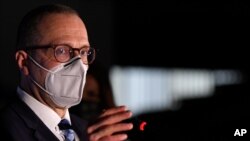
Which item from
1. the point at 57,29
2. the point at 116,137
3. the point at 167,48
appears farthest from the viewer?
the point at 167,48

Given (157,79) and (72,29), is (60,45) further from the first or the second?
(157,79)

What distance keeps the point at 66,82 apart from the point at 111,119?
261 mm

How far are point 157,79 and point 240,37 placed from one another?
133 cm

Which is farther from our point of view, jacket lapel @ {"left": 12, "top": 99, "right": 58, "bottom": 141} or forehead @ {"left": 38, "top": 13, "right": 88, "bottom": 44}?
forehead @ {"left": 38, "top": 13, "right": 88, "bottom": 44}

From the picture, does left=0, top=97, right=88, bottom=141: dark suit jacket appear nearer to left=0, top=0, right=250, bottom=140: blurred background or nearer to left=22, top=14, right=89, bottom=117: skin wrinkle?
left=22, top=14, right=89, bottom=117: skin wrinkle

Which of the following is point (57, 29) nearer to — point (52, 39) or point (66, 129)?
point (52, 39)

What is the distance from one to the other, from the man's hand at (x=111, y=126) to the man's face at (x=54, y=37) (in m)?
0.23

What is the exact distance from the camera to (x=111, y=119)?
1575 millimetres

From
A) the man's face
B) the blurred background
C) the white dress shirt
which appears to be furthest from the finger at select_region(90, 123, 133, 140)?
the blurred background

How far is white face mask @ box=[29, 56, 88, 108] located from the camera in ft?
5.57

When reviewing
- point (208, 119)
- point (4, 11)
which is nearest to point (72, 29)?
point (208, 119)

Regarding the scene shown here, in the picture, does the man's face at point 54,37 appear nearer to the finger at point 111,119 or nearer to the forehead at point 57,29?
the forehead at point 57,29

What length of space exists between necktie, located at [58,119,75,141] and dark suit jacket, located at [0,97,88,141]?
0.04 m

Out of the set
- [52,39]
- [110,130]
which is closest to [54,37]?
[52,39]
